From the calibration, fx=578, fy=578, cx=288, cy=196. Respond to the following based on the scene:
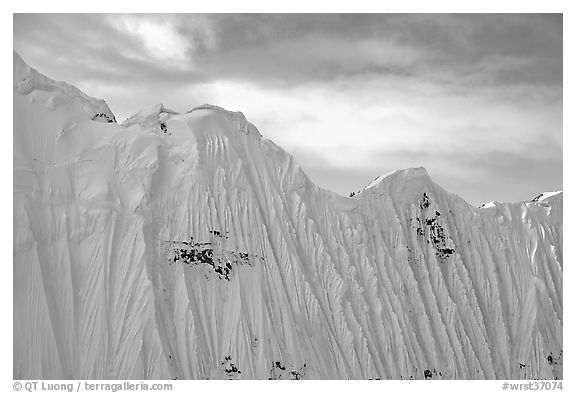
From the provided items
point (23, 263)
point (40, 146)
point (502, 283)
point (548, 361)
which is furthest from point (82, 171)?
point (548, 361)

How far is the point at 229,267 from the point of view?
933 inches

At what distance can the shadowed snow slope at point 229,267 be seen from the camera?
66.8 ft

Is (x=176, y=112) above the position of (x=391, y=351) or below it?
above

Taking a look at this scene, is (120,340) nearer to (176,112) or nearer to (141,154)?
(141,154)

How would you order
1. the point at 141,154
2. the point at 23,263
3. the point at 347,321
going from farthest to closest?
the point at 347,321 → the point at 141,154 → the point at 23,263

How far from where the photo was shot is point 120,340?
20.3m

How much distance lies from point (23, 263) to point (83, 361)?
12.7 feet

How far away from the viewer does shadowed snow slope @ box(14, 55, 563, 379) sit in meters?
20.4

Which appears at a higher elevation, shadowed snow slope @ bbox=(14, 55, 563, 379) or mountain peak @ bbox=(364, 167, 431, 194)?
mountain peak @ bbox=(364, 167, 431, 194)

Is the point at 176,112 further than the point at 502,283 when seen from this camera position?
No

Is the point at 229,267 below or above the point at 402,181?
below

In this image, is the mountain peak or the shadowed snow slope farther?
the mountain peak

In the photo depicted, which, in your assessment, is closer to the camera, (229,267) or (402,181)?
(229,267)

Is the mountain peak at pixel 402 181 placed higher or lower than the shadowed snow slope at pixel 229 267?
higher
